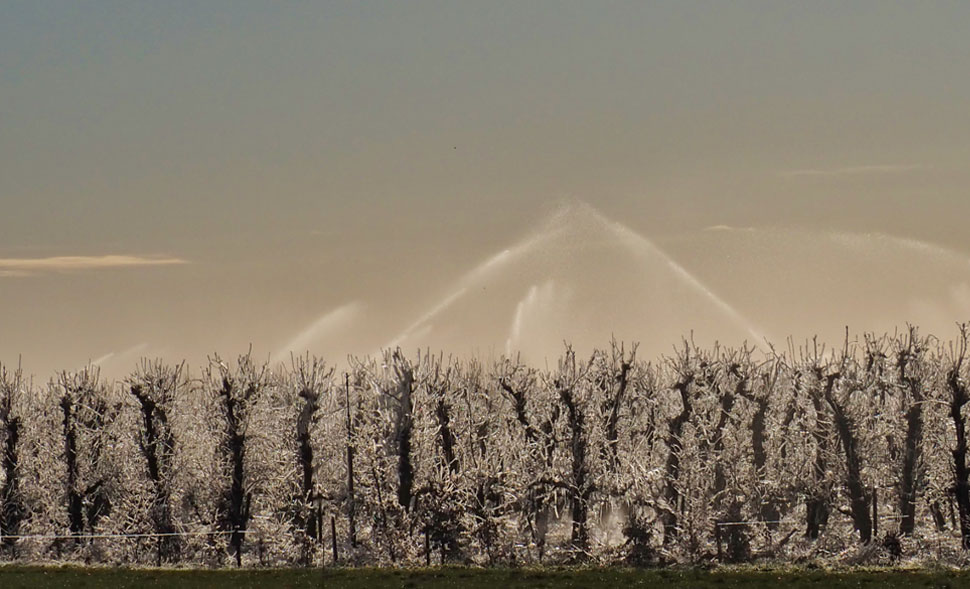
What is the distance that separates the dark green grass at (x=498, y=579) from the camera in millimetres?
40688

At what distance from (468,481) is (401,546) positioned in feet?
16.9

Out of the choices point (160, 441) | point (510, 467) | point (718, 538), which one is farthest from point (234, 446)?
point (718, 538)

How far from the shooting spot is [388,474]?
56.1 metres

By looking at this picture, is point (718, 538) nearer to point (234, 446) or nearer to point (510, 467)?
point (510, 467)

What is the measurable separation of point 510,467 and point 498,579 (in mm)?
17067

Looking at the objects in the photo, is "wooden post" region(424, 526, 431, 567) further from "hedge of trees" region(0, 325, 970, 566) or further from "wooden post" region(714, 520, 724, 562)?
"wooden post" region(714, 520, 724, 562)

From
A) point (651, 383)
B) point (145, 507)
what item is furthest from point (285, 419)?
point (651, 383)

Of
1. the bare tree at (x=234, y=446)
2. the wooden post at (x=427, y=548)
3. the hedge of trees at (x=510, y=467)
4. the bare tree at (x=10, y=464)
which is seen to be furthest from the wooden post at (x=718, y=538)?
the bare tree at (x=10, y=464)

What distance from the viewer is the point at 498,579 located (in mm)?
42406

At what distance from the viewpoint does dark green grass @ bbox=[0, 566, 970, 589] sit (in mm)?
40688

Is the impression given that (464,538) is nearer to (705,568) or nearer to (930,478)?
(705,568)

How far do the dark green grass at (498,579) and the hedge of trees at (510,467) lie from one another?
4.58 metres

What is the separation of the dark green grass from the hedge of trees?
4584 millimetres

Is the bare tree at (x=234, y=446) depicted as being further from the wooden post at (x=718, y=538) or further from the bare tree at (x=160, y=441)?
the wooden post at (x=718, y=538)
